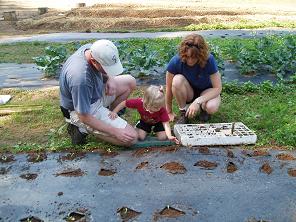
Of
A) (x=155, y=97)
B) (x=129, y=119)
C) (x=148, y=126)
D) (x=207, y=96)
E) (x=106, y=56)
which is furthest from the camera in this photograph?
(x=129, y=119)

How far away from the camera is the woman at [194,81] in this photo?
447 cm

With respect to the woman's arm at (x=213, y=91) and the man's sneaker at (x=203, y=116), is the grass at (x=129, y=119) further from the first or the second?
the woman's arm at (x=213, y=91)

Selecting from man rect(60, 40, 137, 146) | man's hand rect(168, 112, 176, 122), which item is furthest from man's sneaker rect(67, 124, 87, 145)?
man's hand rect(168, 112, 176, 122)

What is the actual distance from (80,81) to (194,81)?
1.41 m

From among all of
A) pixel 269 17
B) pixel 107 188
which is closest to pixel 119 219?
pixel 107 188

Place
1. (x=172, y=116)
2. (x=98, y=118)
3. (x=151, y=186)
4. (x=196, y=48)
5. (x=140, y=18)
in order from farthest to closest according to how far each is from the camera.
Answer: (x=140, y=18) → (x=172, y=116) → (x=196, y=48) → (x=98, y=118) → (x=151, y=186)

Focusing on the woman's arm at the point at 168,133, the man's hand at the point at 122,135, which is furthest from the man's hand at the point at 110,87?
the woman's arm at the point at 168,133

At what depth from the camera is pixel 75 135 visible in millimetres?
4402

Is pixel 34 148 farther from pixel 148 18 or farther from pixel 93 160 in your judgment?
pixel 148 18

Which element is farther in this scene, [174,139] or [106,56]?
[174,139]

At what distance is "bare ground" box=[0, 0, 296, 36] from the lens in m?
14.1

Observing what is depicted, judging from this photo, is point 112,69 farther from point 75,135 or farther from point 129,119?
point 129,119

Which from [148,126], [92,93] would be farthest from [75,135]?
[148,126]

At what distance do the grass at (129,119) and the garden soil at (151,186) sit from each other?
0.26 m
